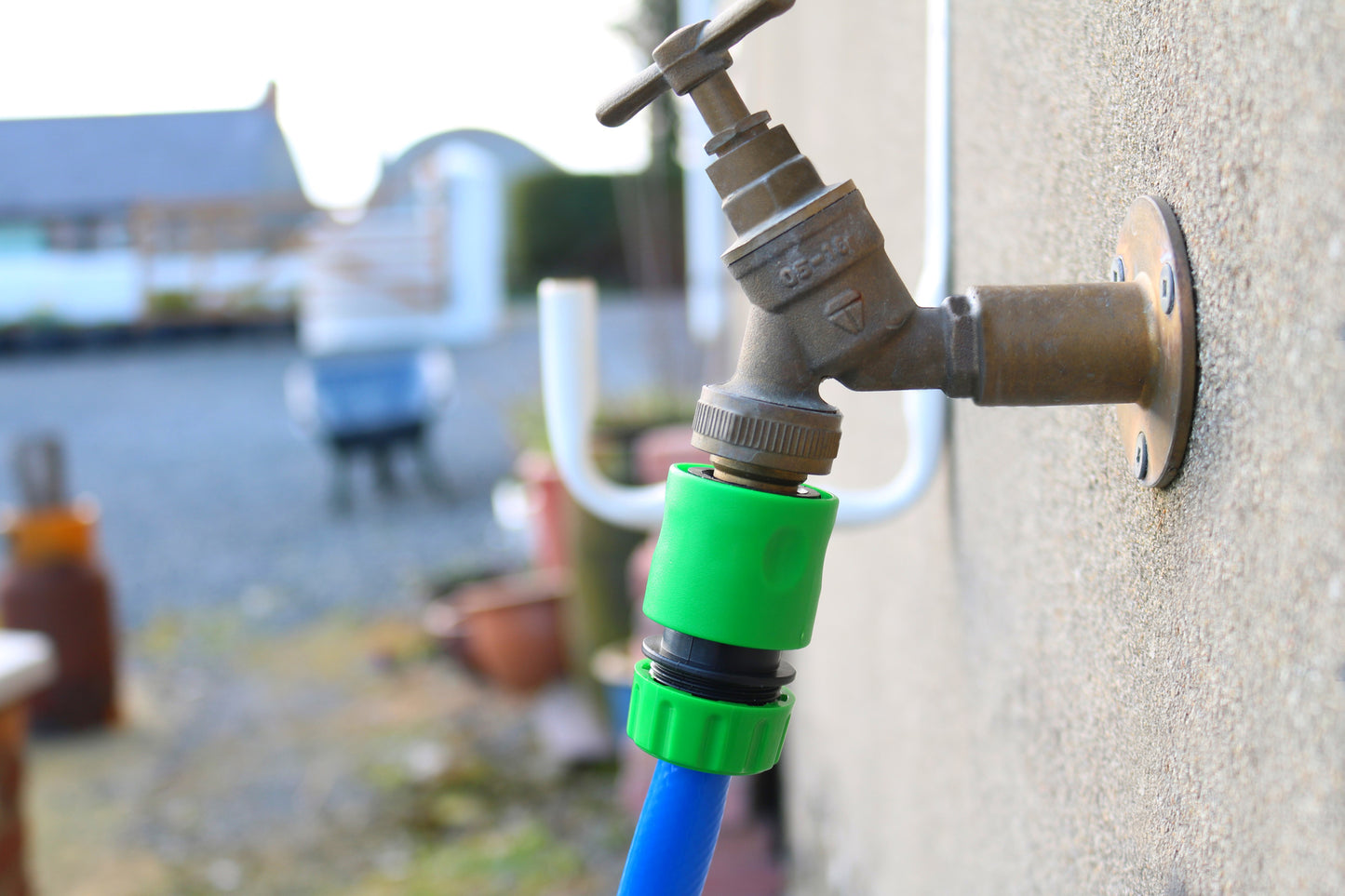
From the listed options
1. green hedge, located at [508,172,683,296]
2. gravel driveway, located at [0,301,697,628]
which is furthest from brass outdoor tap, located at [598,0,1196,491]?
green hedge, located at [508,172,683,296]

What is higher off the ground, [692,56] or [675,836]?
[692,56]

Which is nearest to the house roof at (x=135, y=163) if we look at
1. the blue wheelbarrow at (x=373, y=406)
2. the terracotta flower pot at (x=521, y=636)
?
the blue wheelbarrow at (x=373, y=406)

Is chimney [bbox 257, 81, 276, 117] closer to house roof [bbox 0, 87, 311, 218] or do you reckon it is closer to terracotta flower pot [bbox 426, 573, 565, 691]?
house roof [bbox 0, 87, 311, 218]

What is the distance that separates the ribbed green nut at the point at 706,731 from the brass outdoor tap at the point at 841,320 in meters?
0.10

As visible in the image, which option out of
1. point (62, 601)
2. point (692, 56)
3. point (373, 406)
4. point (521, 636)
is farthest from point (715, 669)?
point (373, 406)

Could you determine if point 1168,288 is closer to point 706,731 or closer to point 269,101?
point 706,731

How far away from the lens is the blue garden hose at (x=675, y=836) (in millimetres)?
490

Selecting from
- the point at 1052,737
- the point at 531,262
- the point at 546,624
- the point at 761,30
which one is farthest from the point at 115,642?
the point at 531,262

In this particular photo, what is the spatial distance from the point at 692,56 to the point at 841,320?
129 mm

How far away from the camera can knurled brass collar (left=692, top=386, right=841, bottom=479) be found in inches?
18.8

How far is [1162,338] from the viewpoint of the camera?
0.44 m

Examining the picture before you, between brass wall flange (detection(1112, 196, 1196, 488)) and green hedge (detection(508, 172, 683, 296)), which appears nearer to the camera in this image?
brass wall flange (detection(1112, 196, 1196, 488))

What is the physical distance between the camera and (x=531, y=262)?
551 inches

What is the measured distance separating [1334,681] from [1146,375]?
0.54 feet
